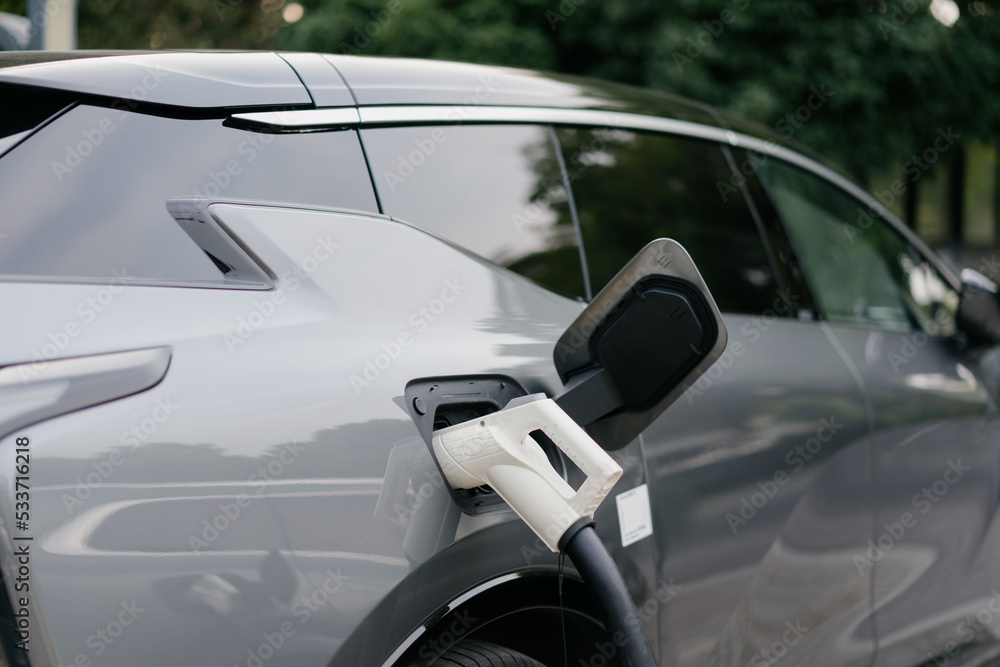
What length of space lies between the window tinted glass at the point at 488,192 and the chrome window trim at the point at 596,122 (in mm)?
24

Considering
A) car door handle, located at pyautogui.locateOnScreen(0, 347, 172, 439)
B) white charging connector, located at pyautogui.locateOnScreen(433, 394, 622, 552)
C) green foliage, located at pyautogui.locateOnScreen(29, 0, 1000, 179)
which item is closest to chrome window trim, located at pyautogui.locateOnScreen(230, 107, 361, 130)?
car door handle, located at pyautogui.locateOnScreen(0, 347, 172, 439)

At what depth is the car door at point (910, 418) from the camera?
8.86 ft

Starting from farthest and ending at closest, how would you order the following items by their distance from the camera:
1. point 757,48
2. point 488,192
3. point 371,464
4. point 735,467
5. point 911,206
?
point 911,206 < point 757,48 < point 735,467 < point 488,192 < point 371,464

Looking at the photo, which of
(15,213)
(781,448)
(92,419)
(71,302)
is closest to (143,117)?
(15,213)

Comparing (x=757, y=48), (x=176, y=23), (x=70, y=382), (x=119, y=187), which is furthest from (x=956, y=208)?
(x=70, y=382)

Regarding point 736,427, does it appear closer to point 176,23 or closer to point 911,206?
point 176,23

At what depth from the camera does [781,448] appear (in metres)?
2.30

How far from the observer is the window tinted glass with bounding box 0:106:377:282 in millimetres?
1398

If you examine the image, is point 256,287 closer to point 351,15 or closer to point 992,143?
point 351,15

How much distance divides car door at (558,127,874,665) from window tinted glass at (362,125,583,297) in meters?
0.10

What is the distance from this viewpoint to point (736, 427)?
7.13 ft

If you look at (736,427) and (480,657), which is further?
(736,427)

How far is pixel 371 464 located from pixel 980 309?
7.75 feet

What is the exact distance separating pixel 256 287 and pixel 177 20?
13520 mm
